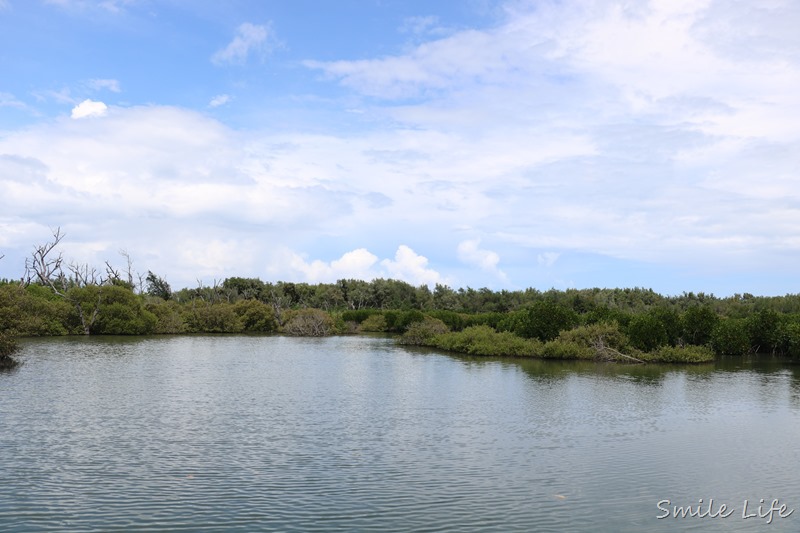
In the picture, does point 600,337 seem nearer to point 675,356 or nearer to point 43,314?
point 675,356

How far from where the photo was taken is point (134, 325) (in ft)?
261

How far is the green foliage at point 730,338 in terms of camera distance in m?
59.3

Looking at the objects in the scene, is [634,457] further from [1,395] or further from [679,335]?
[679,335]

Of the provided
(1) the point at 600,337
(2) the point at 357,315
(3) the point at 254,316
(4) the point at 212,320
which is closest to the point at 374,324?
(2) the point at 357,315

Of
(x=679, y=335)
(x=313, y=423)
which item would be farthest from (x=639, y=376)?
(x=313, y=423)

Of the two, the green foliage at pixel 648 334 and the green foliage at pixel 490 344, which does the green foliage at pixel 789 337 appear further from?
the green foliage at pixel 490 344

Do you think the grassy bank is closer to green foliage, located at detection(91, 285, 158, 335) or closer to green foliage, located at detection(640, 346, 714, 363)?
green foliage, located at detection(640, 346, 714, 363)

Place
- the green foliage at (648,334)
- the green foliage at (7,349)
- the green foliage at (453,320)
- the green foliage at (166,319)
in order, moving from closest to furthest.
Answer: the green foliage at (7,349)
the green foliage at (648,334)
the green foliage at (166,319)
the green foliage at (453,320)

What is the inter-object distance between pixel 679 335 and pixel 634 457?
141 feet

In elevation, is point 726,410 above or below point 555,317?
below

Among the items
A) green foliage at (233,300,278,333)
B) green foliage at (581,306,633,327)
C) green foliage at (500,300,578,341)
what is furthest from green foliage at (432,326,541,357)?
green foliage at (233,300,278,333)

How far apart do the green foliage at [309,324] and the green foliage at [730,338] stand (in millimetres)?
51457

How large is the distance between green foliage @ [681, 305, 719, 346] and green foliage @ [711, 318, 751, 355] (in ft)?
1.94

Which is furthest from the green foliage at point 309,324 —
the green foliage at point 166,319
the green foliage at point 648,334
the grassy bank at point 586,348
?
the green foliage at point 648,334
